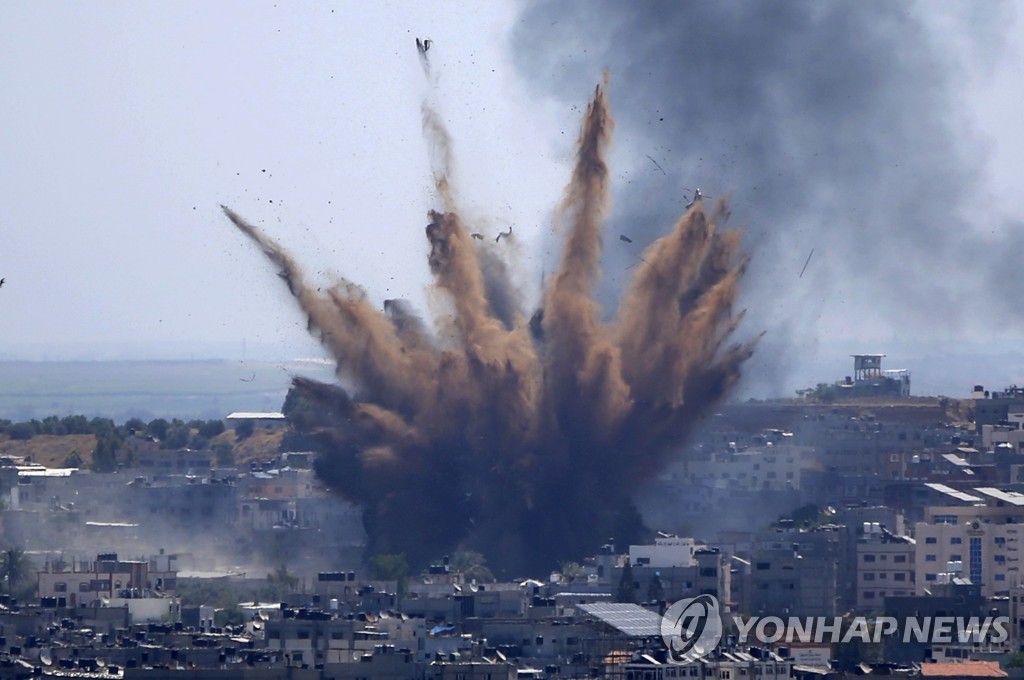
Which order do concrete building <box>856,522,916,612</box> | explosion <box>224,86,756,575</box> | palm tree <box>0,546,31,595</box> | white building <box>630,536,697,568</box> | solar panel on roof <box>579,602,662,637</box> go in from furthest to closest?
explosion <box>224,86,756,575</box>, palm tree <box>0,546,31,595</box>, concrete building <box>856,522,916,612</box>, white building <box>630,536,697,568</box>, solar panel on roof <box>579,602,662,637</box>

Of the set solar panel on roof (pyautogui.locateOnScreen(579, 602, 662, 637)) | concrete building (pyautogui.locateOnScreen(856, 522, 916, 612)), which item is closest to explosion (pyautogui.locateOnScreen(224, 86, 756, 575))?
concrete building (pyautogui.locateOnScreen(856, 522, 916, 612))

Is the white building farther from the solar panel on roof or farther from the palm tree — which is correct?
the palm tree

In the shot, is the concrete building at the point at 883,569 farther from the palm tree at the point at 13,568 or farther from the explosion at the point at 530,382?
the palm tree at the point at 13,568

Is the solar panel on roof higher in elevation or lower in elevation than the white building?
lower

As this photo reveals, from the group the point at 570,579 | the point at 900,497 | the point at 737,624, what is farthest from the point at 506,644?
the point at 900,497

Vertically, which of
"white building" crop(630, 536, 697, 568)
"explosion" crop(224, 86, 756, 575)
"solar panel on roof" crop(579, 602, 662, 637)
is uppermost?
"explosion" crop(224, 86, 756, 575)

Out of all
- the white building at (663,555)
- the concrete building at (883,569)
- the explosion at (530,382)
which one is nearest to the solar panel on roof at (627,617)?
the white building at (663,555)

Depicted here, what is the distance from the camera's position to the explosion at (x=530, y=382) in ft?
262

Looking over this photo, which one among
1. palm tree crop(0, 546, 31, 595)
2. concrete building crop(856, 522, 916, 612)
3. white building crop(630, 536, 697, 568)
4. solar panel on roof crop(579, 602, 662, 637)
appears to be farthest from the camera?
palm tree crop(0, 546, 31, 595)

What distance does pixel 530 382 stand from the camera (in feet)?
265

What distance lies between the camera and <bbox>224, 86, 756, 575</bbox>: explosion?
262ft

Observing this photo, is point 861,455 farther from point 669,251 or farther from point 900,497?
point 669,251

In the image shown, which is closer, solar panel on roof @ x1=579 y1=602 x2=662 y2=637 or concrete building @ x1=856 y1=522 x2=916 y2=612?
solar panel on roof @ x1=579 y1=602 x2=662 y2=637

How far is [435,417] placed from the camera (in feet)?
266
